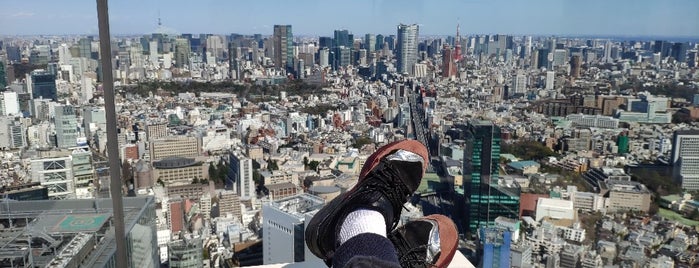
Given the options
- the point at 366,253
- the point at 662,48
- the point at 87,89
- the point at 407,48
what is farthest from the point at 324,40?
the point at 366,253

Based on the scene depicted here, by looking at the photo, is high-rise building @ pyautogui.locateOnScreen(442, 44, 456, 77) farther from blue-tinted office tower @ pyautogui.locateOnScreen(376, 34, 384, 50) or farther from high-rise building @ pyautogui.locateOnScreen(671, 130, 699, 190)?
high-rise building @ pyautogui.locateOnScreen(671, 130, 699, 190)

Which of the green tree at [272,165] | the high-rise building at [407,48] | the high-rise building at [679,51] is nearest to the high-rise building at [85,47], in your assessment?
the high-rise building at [407,48]

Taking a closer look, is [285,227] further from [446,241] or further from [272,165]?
[272,165]

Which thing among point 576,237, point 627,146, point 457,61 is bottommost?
point 576,237

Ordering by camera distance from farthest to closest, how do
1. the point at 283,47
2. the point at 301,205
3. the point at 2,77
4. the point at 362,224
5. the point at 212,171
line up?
the point at 283,47 < the point at 212,171 < the point at 301,205 < the point at 2,77 < the point at 362,224

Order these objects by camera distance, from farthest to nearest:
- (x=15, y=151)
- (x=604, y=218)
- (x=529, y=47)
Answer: (x=529, y=47)
(x=604, y=218)
(x=15, y=151)

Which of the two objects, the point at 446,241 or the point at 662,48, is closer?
the point at 446,241

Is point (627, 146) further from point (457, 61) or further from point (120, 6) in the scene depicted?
point (120, 6)

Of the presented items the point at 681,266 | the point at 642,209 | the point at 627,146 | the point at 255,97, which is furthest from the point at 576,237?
the point at 255,97

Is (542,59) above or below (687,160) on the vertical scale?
above
